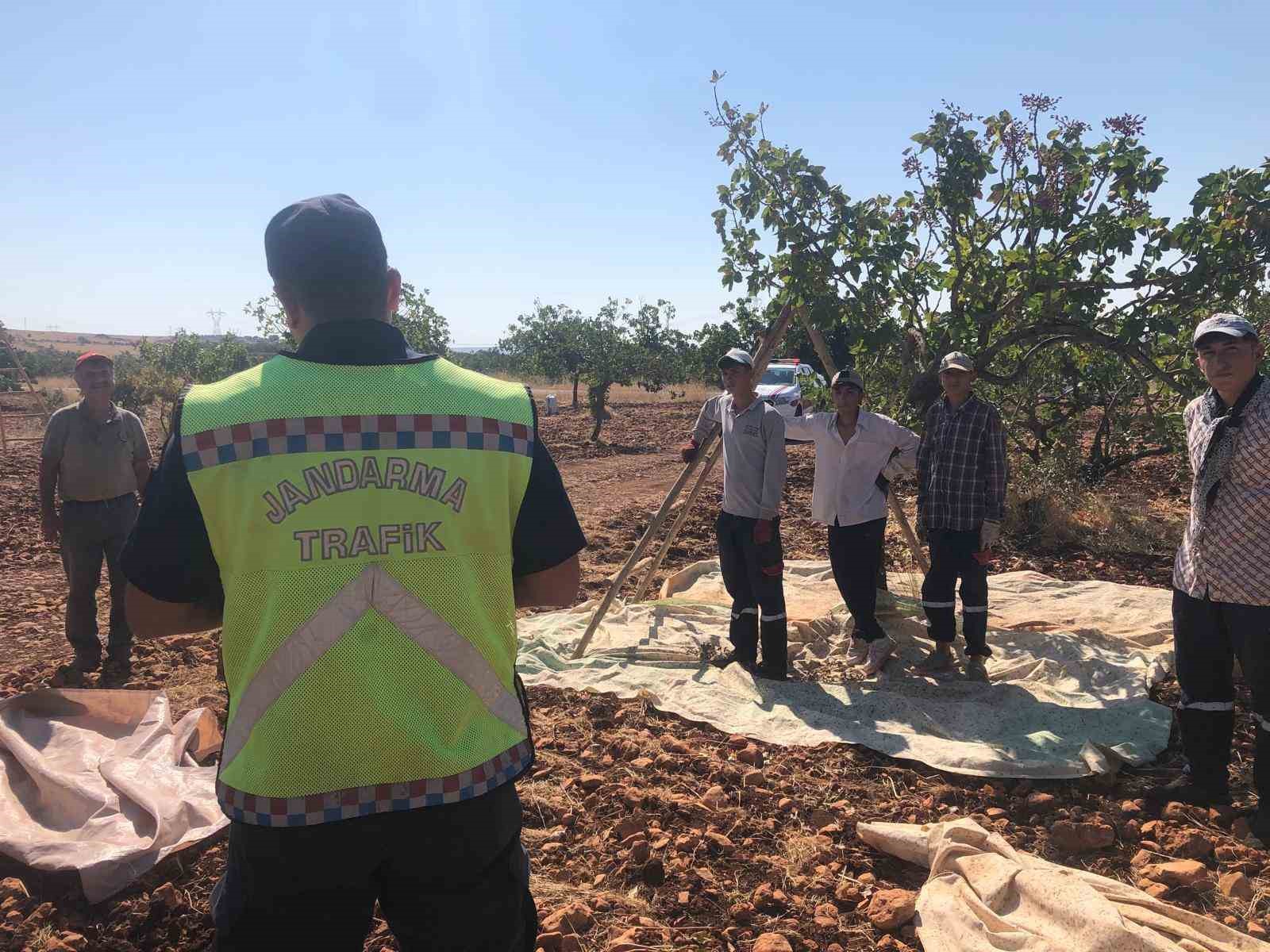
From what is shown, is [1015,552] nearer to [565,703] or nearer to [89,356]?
[565,703]

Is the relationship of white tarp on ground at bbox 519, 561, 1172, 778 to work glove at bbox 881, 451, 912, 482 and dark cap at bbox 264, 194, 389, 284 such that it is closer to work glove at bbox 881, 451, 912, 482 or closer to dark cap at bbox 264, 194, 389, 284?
work glove at bbox 881, 451, 912, 482

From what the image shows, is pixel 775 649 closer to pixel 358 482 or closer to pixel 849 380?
pixel 849 380

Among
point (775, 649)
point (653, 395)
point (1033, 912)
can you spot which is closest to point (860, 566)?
point (775, 649)

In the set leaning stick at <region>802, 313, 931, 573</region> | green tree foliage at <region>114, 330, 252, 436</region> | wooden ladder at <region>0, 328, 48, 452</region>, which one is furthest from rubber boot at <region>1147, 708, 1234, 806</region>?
green tree foliage at <region>114, 330, 252, 436</region>

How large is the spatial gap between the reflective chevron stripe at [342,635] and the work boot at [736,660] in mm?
3657

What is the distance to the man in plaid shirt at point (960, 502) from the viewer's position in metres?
4.40

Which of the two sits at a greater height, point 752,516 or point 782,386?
point 782,386

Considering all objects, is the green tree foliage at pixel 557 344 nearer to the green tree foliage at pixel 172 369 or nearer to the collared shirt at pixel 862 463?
the green tree foliage at pixel 172 369

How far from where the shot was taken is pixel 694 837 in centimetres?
304

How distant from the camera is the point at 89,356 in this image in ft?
14.9

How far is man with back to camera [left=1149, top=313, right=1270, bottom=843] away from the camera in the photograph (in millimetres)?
2996

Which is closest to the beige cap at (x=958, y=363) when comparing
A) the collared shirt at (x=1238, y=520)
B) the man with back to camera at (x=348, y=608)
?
the collared shirt at (x=1238, y=520)

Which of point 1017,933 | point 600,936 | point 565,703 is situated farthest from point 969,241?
point 600,936

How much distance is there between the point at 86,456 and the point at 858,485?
425 centimetres
